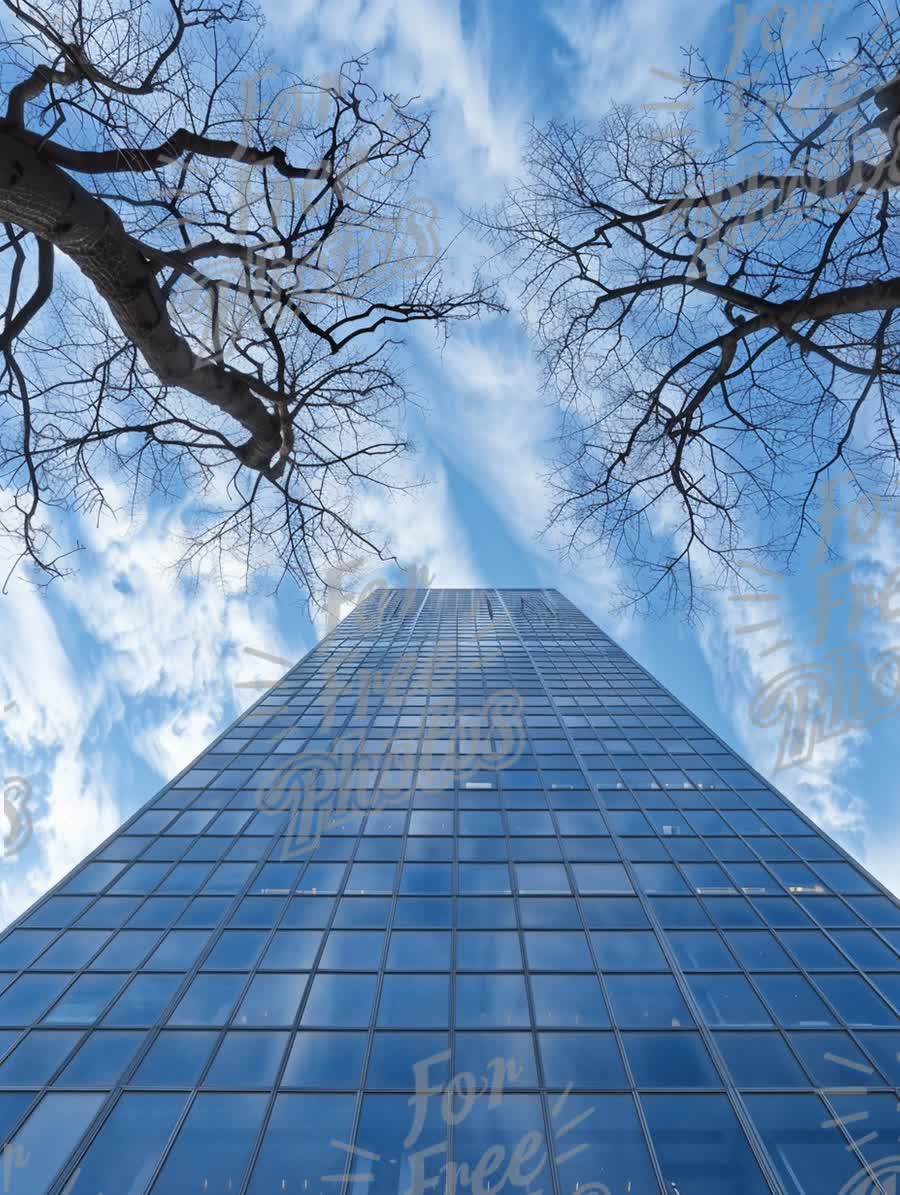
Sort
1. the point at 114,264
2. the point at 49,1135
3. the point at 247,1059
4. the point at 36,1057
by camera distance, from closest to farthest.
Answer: the point at 114,264 → the point at 49,1135 → the point at 247,1059 → the point at 36,1057

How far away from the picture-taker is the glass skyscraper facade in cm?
877

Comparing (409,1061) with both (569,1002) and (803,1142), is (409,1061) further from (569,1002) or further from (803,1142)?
(803,1142)

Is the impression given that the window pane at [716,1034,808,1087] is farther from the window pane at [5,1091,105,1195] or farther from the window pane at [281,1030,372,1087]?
the window pane at [5,1091,105,1195]

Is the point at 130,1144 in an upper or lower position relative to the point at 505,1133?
lower

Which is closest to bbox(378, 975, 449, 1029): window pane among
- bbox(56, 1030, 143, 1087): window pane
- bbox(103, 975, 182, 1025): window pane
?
bbox(103, 975, 182, 1025): window pane

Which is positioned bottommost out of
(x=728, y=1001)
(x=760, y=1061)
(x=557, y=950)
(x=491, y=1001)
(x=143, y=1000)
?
(x=760, y=1061)

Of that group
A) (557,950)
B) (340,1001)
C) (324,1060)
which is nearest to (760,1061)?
(557,950)

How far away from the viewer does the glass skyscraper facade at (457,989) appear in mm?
8766

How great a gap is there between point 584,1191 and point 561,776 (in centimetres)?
1267

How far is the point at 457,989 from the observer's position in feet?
38.7

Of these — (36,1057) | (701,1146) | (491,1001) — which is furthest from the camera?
(491,1001)

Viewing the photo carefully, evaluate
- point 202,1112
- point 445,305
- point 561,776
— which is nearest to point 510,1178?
point 202,1112

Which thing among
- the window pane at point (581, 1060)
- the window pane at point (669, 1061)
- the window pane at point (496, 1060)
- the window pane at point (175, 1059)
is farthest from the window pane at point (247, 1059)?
the window pane at point (669, 1061)

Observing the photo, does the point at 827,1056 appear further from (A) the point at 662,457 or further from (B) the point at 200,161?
(B) the point at 200,161
